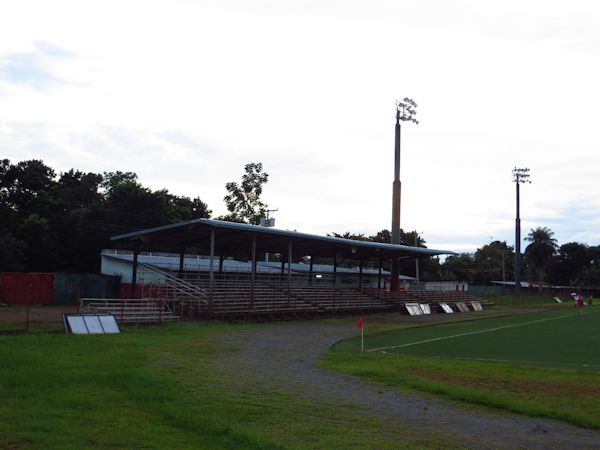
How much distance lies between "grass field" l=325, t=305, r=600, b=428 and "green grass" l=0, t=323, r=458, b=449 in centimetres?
295

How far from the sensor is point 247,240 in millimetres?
40906

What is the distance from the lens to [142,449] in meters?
7.30

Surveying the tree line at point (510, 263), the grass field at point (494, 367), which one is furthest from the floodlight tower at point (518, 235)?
the grass field at point (494, 367)

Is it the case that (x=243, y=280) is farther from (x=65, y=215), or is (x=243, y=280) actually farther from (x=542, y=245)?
(x=542, y=245)

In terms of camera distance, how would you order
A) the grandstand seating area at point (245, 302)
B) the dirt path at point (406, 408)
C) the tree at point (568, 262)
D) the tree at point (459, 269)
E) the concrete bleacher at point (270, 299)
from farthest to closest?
the tree at point (568, 262) < the tree at point (459, 269) < the concrete bleacher at point (270, 299) < the grandstand seating area at point (245, 302) < the dirt path at point (406, 408)

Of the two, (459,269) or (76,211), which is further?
(459,269)

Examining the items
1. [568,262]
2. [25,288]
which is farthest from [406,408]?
[568,262]

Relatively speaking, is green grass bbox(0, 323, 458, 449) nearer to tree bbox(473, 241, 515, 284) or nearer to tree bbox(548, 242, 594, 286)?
tree bbox(473, 241, 515, 284)

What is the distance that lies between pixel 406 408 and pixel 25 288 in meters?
36.1

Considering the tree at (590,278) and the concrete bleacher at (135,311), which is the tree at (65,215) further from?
the tree at (590,278)

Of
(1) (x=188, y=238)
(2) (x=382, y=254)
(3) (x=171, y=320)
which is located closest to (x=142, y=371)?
(3) (x=171, y=320)

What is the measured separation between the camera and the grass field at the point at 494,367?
1161 cm

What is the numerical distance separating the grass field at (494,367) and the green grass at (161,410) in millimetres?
2946

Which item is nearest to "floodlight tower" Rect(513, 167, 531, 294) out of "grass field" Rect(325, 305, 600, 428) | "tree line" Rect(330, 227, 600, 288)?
"tree line" Rect(330, 227, 600, 288)
